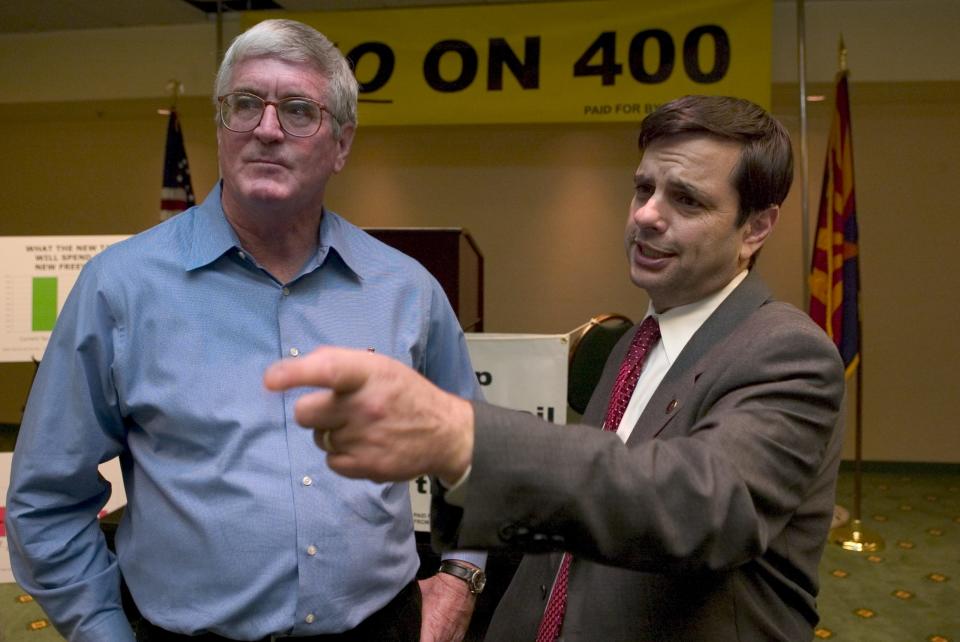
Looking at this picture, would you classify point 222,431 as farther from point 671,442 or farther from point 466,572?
point 671,442

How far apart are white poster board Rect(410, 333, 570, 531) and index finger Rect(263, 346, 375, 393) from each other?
70.8 inches

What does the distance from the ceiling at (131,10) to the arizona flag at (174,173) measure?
2.53 ft

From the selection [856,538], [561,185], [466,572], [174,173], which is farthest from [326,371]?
[561,185]

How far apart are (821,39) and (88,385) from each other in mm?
5461

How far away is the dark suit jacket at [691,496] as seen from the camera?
727 mm

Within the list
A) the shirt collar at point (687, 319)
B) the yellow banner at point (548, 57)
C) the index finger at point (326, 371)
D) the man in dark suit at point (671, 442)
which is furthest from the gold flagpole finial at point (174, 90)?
the index finger at point (326, 371)

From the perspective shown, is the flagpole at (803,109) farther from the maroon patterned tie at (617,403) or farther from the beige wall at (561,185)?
the maroon patterned tie at (617,403)

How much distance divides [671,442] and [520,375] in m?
1.62

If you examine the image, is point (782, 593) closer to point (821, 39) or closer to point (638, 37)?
point (638, 37)

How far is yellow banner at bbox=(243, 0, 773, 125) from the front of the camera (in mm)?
4914

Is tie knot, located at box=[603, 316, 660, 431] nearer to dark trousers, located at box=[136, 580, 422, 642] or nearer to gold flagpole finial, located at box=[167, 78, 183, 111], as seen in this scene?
dark trousers, located at box=[136, 580, 422, 642]

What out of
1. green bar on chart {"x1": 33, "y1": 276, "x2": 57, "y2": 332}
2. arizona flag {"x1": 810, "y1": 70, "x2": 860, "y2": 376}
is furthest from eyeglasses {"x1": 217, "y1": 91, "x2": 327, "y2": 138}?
arizona flag {"x1": 810, "y1": 70, "x2": 860, "y2": 376}

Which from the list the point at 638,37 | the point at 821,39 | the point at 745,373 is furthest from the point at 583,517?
the point at 821,39

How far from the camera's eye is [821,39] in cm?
548
